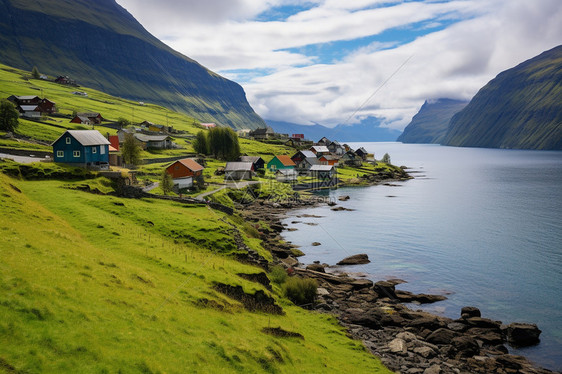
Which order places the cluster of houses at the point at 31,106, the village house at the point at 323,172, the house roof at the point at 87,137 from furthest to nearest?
the village house at the point at 323,172 < the cluster of houses at the point at 31,106 < the house roof at the point at 87,137

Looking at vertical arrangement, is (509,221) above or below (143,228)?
below

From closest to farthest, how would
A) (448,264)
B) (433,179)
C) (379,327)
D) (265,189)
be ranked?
(379,327)
(448,264)
(265,189)
(433,179)

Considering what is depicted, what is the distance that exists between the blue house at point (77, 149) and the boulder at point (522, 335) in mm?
62366

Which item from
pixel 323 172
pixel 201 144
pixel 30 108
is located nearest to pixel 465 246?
pixel 323 172

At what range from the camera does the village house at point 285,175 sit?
13776 centimetres

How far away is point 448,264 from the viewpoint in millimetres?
58188

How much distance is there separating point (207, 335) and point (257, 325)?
5.95 m

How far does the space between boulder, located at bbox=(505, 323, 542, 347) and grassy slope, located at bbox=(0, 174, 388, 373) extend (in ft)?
53.8

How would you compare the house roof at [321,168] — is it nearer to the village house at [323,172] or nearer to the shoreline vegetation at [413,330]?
the village house at [323,172]

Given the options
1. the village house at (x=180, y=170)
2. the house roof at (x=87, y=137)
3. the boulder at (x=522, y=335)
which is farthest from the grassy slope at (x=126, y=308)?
the village house at (x=180, y=170)

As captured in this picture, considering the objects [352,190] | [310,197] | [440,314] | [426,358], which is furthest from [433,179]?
[426,358]

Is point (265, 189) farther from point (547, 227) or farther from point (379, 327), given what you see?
point (379, 327)

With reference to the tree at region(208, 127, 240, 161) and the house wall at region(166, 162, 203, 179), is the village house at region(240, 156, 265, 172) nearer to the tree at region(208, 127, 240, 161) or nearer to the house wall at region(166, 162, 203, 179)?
the tree at region(208, 127, 240, 161)

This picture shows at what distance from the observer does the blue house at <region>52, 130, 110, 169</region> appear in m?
59.7
